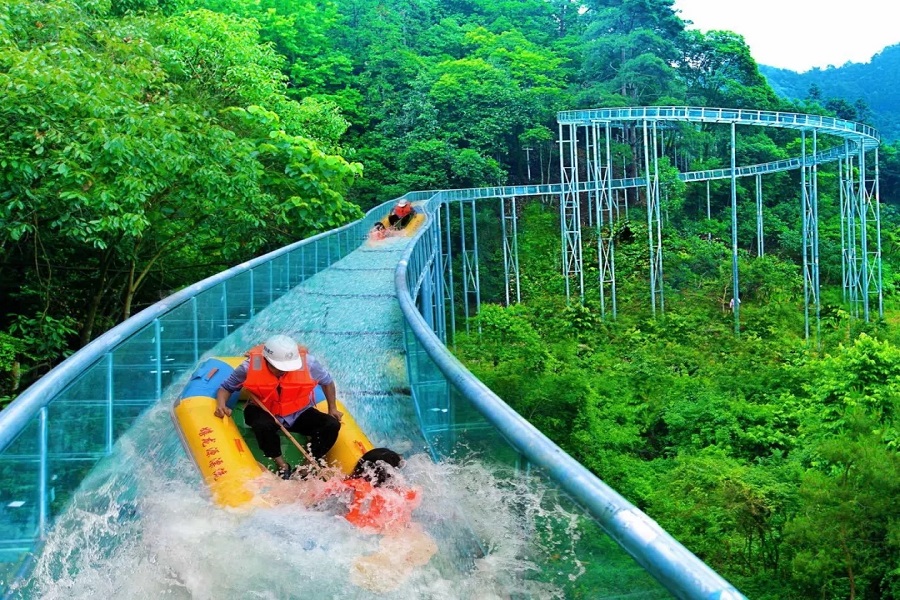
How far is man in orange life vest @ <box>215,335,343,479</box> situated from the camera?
17.1 feet

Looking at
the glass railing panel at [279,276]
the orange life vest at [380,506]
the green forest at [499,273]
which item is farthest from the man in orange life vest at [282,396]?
the green forest at [499,273]

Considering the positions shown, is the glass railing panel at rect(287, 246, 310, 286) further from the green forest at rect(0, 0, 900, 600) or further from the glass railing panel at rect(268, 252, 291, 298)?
the green forest at rect(0, 0, 900, 600)

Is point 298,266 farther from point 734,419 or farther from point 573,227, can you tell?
point 573,227

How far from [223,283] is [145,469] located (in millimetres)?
3096

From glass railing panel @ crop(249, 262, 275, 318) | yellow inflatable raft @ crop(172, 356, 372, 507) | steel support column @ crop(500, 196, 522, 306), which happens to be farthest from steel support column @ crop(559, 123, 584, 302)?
yellow inflatable raft @ crop(172, 356, 372, 507)

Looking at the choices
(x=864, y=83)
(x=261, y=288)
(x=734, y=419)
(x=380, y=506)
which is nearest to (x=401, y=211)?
(x=734, y=419)

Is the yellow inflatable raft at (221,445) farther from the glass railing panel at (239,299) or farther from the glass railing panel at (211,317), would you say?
the glass railing panel at (239,299)

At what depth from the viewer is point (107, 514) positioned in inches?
154

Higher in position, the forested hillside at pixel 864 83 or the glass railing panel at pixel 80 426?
the forested hillside at pixel 864 83

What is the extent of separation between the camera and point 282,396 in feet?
17.6

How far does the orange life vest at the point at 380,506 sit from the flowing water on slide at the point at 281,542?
0.19 ft

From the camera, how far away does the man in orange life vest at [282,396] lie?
522 cm

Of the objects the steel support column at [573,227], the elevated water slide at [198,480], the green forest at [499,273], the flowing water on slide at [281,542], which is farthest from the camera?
the steel support column at [573,227]

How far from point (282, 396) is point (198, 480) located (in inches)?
31.1
